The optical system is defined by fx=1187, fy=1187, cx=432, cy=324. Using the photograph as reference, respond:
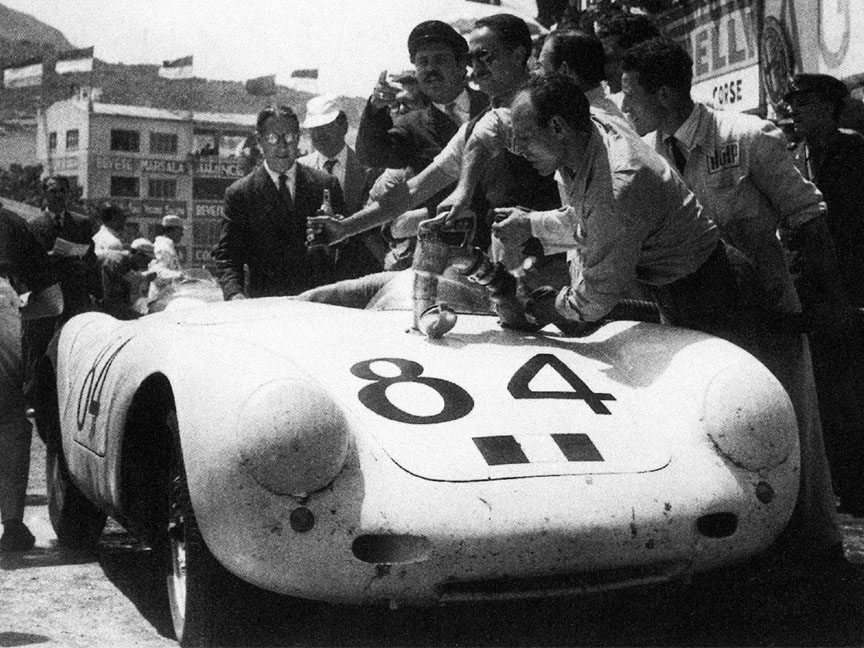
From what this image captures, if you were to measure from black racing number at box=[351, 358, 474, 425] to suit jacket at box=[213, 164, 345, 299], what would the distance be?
261cm

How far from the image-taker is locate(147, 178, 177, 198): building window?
131ft

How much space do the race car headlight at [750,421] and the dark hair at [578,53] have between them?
1659 millimetres

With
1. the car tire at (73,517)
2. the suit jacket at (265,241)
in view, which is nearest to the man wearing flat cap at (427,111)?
the suit jacket at (265,241)

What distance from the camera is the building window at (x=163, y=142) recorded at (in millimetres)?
37250

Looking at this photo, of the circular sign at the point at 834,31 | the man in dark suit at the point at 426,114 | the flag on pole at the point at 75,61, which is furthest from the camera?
the flag on pole at the point at 75,61

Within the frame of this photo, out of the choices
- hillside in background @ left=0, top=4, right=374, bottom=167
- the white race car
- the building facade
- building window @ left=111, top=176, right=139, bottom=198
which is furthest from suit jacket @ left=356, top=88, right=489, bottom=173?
building window @ left=111, top=176, right=139, bottom=198

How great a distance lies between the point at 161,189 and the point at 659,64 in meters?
37.6

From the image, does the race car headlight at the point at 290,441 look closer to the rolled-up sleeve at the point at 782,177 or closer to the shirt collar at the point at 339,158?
the rolled-up sleeve at the point at 782,177

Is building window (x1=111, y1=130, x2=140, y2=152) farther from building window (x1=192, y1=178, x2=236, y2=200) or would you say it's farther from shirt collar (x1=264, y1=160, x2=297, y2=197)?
shirt collar (x1=264, y1=160, x2=297, y2=197)

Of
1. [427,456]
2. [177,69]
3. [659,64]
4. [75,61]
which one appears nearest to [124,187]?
[75,61]

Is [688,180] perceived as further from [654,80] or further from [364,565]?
[364,565]

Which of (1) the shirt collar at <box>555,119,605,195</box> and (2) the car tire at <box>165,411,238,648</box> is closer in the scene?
(2) the car tire at <box>165,411,238,648</box>

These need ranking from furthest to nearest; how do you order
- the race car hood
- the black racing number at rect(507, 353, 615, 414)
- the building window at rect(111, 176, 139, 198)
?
1. the building window at rect(111, 176, 139, 198)
2. the black racing number at rect(507, 353, 615, 414)
3. the race car hood

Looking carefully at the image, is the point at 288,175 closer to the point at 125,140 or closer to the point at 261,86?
the point at 261,86
